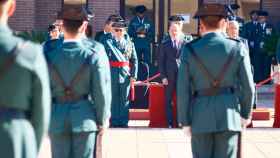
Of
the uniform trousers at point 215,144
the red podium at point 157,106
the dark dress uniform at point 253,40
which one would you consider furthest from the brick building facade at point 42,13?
the uniform trousers at point 215,144

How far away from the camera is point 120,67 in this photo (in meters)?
12.8

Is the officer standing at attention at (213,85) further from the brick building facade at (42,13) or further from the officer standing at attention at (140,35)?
the brick building facade at (42,13)

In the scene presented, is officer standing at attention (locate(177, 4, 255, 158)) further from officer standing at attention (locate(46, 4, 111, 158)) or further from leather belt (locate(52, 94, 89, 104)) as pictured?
leather belt (locate(52, 94, 89, 104))

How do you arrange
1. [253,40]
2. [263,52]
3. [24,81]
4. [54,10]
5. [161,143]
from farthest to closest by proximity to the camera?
[54,10] → [263,52] → [253,40] → [161,143] → [24,81]

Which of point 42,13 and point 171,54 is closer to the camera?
point 171,54

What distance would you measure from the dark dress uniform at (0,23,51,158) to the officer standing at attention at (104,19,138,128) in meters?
7.82

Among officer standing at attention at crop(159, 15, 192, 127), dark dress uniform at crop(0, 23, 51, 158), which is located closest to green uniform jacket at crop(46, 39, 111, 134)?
dark dress uniform at crop(0, 23, 51, 158)

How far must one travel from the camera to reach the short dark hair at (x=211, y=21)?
6.84 meters

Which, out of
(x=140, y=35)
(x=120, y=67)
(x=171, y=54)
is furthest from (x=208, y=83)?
(x=140, y=35)

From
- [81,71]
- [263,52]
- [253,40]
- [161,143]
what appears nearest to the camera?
[81,71]

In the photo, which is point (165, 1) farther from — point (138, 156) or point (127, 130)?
point (138, 156)

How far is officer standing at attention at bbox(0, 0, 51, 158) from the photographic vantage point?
4781 mm

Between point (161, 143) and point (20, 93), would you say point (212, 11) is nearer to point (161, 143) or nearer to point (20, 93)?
point (20, 93)

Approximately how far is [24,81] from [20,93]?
79mm
